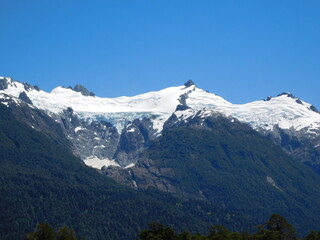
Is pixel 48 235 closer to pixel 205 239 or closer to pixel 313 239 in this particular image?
pixel 205 239

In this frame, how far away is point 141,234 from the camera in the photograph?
188 meters

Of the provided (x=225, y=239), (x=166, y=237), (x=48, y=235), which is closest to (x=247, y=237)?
(x=225, y=239)

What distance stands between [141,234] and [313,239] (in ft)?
158

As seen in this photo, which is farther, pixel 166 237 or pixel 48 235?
pixel 48 235

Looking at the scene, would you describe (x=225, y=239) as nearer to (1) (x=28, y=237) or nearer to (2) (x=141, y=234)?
(2) (x=141, y=234)

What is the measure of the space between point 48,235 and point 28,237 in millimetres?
5407

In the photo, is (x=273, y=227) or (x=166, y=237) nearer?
(x=166, y=237)

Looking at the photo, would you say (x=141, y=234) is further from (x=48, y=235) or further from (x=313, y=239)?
(x=313, y=239)

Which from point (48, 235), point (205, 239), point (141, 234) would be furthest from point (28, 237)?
point (205, 239)

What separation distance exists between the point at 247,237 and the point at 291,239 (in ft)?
42.2

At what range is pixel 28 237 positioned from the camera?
651ft

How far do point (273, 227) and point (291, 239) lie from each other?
6985mm

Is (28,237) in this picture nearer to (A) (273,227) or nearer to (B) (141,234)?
(B) (141,234)

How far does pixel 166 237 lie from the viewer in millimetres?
185125
